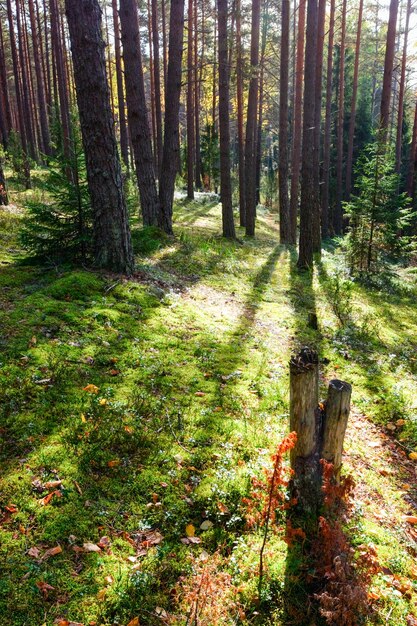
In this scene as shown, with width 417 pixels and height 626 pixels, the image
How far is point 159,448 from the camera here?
4.02 m

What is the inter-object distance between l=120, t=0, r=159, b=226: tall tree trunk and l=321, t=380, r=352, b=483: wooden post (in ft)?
30.3

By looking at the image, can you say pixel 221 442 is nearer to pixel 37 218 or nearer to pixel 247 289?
pixel 37 218

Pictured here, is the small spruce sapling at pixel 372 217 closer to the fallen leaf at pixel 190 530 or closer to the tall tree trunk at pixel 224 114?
the tall tree trunk at pixel 224 114

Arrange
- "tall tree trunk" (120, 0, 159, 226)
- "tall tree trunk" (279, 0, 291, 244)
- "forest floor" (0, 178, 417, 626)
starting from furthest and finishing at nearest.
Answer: "tall tree trunk" (279, 0, 291, 244), "tall tree trunk" (120, 0, 159, 226), "forest floor" (0, 178, 417, 626)

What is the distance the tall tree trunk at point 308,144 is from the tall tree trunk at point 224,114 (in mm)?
2971

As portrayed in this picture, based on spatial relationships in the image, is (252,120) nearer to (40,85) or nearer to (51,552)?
(51,552)

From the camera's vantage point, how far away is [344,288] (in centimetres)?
1074

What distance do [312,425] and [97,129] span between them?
5718 mm

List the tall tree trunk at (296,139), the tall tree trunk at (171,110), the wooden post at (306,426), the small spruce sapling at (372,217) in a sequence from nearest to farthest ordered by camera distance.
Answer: the wooden post at (306,426) → the tall tree trunk at (171,110) → the small spruce sapling at (372,217) → the tall tree trunk at (296,139)

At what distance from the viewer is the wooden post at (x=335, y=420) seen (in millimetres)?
3424

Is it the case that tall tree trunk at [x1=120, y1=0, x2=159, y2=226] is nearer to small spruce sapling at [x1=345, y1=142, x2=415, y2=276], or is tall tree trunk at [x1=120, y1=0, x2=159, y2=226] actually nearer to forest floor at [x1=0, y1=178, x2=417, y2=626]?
forest floor at [x1=0, y1=178, x2=417, y2=626]

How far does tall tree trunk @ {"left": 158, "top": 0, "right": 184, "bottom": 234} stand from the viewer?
11141mm

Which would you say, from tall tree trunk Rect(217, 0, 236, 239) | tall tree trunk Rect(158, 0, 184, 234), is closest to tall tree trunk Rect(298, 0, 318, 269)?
tall tree trunk Rect(217, 0, 236, 239)

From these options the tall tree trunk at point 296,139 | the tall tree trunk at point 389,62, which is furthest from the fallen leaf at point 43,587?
the tall tree trunk at point 296,139
